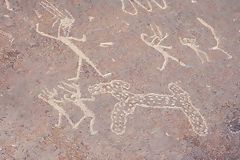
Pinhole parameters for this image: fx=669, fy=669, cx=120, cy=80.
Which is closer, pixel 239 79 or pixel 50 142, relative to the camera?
pixel 50 142

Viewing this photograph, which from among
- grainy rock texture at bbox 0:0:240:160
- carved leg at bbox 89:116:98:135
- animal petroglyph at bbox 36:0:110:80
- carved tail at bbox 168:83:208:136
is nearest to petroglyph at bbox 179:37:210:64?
grainy rock texture at bbox 0:0:240:160

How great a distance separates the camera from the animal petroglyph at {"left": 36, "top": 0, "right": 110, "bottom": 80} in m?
1.63

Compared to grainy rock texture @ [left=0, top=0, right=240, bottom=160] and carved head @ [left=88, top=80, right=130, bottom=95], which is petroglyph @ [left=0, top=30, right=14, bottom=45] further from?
carved head @ [left=88, top=80, right=130, bottom=95]

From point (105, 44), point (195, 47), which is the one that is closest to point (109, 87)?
point (105, 44)

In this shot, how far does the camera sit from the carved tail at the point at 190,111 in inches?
60.0

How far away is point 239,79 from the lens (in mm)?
1628

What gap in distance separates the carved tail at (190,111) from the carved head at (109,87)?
0.11 meters

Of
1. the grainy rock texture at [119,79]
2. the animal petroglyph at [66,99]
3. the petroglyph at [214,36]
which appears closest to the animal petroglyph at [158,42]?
the grainy rock texture at [119,79]

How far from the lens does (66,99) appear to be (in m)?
1.55

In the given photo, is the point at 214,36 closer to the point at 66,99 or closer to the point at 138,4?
the point at 138,4

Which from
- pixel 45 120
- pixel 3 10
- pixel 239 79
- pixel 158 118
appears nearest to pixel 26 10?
pixel 3 10

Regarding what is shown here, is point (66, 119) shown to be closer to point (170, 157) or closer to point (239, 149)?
point (170, 157)

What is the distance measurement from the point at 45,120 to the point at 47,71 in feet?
0.48

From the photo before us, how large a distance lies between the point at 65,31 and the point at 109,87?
0.21 metres
